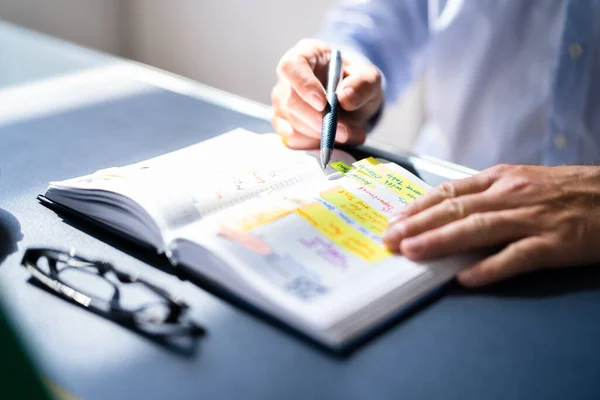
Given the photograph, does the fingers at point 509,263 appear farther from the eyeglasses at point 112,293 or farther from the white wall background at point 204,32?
the white wall background at point 204,32

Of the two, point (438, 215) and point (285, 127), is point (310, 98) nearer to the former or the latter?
point (285, 127)

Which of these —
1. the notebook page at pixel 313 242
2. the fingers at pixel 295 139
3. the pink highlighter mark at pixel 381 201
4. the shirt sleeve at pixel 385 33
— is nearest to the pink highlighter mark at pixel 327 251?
the notebook page at pixel 313 242

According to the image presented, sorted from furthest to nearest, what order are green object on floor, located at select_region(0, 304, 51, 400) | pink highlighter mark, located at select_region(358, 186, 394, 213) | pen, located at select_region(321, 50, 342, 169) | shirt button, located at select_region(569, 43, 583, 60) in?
shirt button, located at select_region(569, 43, 583, 60) → pen, located at select_region(321, 50, 342, 169) → pink highlighter mark, located at select_region(358, 186, 394, 213) → green object on floor, located at select_region(0, 304, 51, 400)

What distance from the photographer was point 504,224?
65 centimetres

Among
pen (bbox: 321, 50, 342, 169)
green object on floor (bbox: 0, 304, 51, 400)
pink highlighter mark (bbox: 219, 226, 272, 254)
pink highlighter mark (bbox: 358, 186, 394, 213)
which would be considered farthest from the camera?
pen (bbox: 321, 50, 342, 169)

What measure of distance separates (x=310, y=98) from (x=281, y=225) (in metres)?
0.29

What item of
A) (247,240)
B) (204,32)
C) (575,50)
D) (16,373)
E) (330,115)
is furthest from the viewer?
(204,32)

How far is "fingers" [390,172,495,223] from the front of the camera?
2.21 feet

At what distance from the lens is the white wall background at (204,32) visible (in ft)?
7.99

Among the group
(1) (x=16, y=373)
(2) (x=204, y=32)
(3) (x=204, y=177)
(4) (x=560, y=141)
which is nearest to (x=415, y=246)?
(3) (x=204, y=177)

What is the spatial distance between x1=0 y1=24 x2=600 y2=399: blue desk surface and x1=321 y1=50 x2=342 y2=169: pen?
274 mm

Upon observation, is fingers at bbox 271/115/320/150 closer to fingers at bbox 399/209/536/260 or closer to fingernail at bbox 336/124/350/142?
fingernail at bbox 336/124/350/142

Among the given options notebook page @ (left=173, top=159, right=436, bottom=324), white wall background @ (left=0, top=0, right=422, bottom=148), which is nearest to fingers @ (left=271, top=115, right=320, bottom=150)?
notebook page @ (left=173, top=159, right=436, bottom=324)

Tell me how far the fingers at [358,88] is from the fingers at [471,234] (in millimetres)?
323
